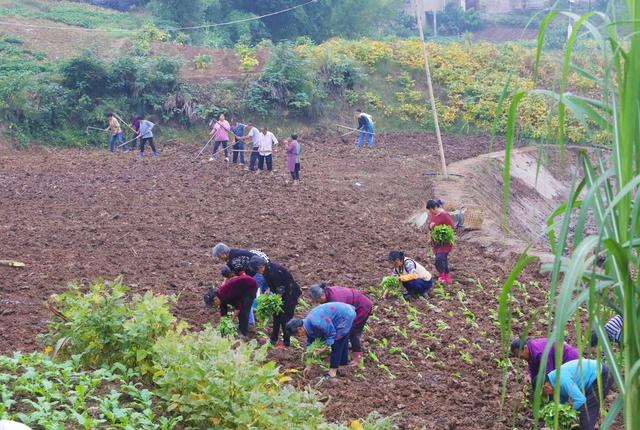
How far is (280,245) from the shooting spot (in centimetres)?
1549

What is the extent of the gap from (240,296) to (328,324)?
4.86 feet

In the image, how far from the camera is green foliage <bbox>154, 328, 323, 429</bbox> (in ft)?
21.3

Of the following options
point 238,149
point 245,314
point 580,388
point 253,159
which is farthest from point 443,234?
point 238,149

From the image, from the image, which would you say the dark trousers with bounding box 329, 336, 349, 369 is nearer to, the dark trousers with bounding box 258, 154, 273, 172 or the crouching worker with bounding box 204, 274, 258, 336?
the crouching worker with bounding box 204, 274, 258, 336

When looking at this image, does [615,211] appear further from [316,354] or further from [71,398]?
[316,354]

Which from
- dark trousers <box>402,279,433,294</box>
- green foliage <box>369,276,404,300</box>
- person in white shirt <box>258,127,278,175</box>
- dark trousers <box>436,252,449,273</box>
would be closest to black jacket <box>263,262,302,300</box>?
green foliage <box>369,276,404,300</box>

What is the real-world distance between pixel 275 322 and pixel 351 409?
2030 millimetres

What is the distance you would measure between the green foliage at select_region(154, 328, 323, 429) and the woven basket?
1097 cm

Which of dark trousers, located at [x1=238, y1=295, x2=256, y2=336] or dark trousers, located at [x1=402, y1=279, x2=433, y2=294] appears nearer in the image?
dark trousers, located at [x1=238, y1=295, x2=256, y2=336]

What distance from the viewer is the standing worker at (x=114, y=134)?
2569cm

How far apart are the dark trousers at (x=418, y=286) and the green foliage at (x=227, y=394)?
5.69 m

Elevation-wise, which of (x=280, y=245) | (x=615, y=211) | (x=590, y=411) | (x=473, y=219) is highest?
(x=615, y=211)

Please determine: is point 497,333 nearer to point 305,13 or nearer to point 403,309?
point 403,309

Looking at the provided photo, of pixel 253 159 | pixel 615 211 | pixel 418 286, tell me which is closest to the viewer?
pixel 615 211
